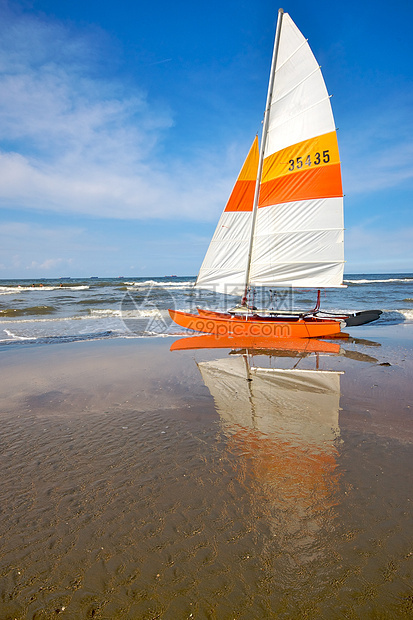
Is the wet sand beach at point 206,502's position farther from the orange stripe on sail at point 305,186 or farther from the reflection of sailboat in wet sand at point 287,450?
the orange stripe on sail at point 305,186

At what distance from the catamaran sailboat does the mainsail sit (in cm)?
4

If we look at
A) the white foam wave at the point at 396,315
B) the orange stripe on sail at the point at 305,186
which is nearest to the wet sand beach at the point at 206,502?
the orange stripe on sail at the point at 305,186

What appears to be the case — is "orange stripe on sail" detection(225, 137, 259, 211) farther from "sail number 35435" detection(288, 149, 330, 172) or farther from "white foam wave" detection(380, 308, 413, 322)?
"white foam wave" detection(380, 308, 413, 322)

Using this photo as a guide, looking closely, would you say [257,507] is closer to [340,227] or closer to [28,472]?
[28,472]

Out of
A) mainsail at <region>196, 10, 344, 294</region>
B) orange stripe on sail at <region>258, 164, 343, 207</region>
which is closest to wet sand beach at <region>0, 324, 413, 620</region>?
mainsail at <region>196, 10, 344, 294</region>

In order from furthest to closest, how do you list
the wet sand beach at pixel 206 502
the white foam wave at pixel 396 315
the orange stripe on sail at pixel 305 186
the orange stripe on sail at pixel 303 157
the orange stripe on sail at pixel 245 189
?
1. the white foam wave at pixel 396 315
2. the orange stripe on sail at pixel 245 189
3. the orange stripe on sail at pixel 305 186
4. the orange stripe on sail at pixel 303 157
5. the wet sand beach at pixel 206 502

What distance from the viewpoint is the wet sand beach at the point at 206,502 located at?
2432 millimetres

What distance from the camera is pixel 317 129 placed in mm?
12383

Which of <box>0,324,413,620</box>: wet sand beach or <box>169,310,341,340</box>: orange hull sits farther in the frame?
<box>169,310,341,340</box>: orange hull

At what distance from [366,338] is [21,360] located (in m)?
12.6

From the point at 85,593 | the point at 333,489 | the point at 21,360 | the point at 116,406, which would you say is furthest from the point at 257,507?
the point at 21,360

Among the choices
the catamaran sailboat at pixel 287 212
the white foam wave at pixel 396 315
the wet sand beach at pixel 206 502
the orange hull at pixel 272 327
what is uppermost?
the catamaran sailboat at pixel 287 212

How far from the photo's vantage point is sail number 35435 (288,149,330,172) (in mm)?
12359

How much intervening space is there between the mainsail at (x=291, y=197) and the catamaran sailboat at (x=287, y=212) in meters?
0.04
